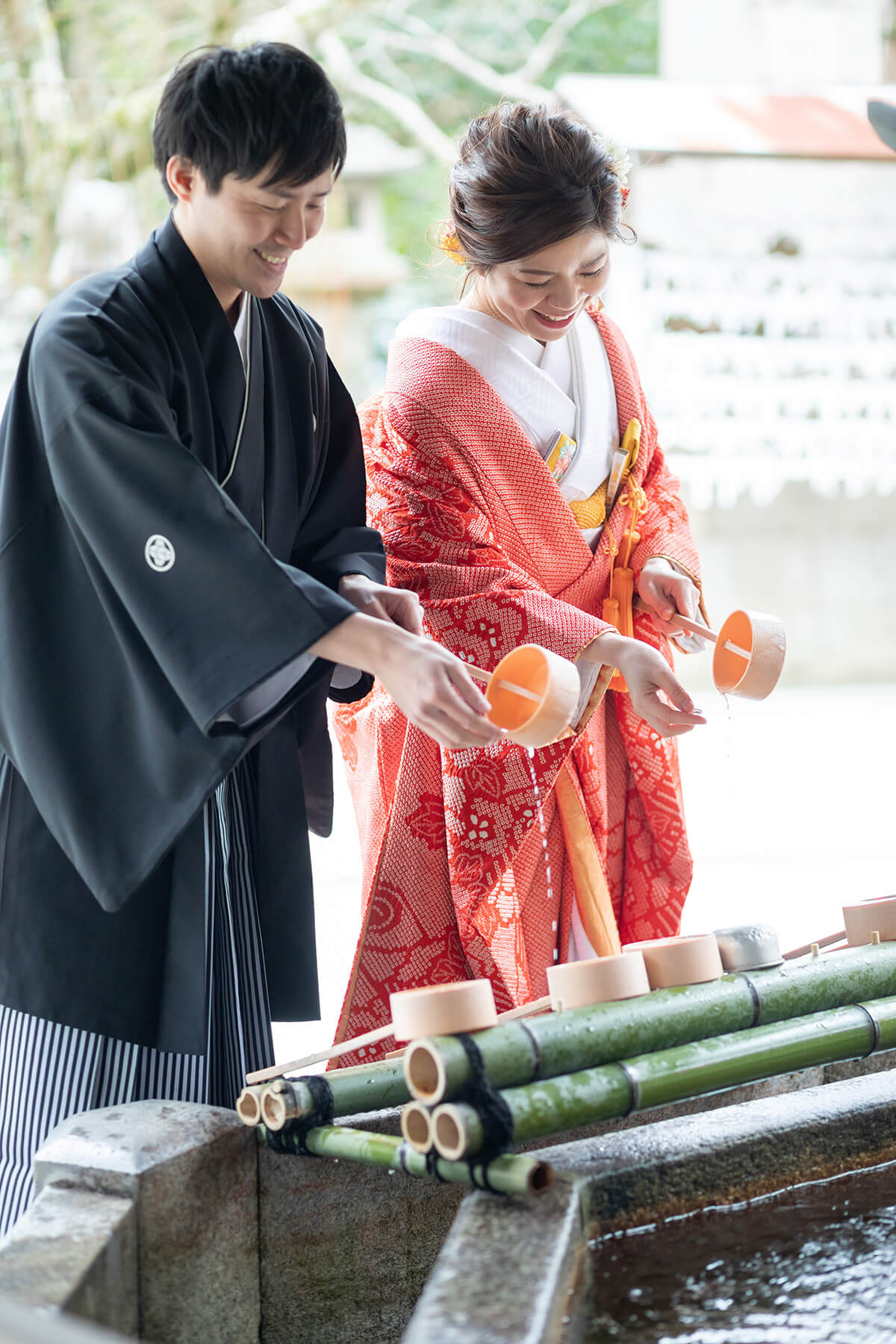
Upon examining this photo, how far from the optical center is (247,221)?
1930mm

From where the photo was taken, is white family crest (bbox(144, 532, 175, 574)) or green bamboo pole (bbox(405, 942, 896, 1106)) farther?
white family crest (bbox(144, 532, 175, 574))

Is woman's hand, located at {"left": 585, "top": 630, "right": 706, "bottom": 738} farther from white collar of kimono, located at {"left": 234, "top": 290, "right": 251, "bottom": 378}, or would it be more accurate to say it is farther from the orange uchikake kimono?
white collar of kimono, located at {"left": 234, "top": 290, "right": 251, "bottom": 378}

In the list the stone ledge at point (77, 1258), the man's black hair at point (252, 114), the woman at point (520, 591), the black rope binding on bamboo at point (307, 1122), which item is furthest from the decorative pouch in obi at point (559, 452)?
the stone ledge at point (77, 1258)

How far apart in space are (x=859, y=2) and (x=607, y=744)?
8.32 metres

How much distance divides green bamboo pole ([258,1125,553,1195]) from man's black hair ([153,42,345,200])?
1.26m

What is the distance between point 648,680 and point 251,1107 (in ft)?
3.34

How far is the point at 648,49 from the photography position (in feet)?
42.1

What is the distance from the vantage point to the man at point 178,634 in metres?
1.82

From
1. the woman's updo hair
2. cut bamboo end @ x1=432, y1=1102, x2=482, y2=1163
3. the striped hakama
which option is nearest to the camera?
cut bamboo end @ x1=432, y1=1102, x2=482, y2=1163

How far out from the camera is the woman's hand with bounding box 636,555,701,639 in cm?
267

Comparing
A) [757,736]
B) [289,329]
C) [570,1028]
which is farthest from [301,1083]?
[757,736]

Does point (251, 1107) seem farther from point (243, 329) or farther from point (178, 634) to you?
point (243, 329)

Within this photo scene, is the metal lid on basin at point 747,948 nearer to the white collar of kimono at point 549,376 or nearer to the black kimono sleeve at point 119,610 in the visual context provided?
the black kimono sleeve at point 119,610

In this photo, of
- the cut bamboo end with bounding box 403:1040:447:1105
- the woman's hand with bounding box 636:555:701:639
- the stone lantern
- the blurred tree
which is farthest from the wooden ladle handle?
the stone lantern
